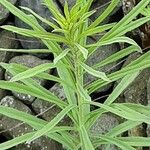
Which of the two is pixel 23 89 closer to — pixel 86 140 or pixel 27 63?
pixel 86 140

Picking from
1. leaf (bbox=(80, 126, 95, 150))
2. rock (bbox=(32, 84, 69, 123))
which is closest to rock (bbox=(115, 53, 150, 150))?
rock (bbox=(32, 84, 69, 123))

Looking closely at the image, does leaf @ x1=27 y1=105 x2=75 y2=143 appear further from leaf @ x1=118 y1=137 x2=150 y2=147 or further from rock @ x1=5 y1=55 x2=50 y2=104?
rock @ x1=5 y1=55 x2=50 y2=104

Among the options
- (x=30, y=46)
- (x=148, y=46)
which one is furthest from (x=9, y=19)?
(x=148, y=46)

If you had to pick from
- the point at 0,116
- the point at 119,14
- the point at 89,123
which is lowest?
the point at 0,116

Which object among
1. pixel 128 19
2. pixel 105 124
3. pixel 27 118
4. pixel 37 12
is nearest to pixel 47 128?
pixel 27 118

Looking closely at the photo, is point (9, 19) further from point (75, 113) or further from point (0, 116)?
point (75, 113)

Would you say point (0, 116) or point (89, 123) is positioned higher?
point (89, 123)
